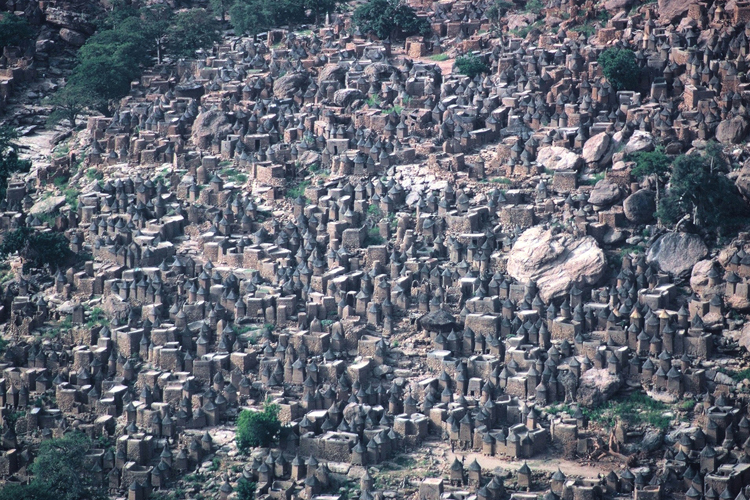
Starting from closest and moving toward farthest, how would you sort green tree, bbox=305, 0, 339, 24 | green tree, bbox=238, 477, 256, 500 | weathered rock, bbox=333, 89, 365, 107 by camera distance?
1. green tree, bbox=238, 477, 256, 500
2. weathered rock, bbox=333, 89, 365, 107
3. green tree, bbox=305, 0, 339, 24

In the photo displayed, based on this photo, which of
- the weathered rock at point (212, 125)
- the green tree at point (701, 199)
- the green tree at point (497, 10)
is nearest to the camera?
the green tree at point (701, 199)

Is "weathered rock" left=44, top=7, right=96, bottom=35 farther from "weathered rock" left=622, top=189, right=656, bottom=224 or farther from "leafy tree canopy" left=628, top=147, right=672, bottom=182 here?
"weathered rock" left=622, top=189, right=656, bottom=224

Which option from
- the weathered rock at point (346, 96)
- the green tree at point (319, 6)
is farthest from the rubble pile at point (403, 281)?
the green tree at point (319, 6)

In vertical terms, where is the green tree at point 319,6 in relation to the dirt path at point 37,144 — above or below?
above

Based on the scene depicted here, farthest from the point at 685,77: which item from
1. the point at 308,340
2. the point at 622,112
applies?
the point at 308,340

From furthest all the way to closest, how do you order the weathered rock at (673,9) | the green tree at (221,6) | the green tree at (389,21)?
the green tree at (221,6)
the green tree at (389,21)
the weathered rock at (673,9)

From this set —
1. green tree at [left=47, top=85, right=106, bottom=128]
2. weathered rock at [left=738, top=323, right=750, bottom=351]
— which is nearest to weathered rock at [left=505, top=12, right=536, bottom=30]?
green tree at [left=47, top=85, right=106, bottom=128]

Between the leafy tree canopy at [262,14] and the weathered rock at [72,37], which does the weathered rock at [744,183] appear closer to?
the leafy tree canopy at [262,14]

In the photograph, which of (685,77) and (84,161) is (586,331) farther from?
(84,161)
